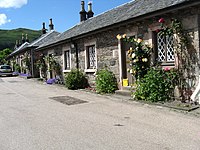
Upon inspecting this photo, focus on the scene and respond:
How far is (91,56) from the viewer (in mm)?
12836

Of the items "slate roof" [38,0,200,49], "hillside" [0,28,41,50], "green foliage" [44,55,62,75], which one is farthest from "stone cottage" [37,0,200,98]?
"hillside" [0,28,41,50]

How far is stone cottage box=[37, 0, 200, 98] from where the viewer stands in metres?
7.14

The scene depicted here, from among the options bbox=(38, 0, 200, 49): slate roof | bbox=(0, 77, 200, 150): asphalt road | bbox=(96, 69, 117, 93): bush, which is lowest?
bbox=(0, 77, 200, 150): asphalt road

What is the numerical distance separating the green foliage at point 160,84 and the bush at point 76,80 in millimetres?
5658

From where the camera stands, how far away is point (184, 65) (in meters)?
7.40

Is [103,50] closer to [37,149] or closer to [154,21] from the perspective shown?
[154,21]

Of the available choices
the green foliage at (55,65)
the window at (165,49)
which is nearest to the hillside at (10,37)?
the green foliage at (55,65)

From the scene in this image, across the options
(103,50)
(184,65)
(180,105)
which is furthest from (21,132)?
(103,50)

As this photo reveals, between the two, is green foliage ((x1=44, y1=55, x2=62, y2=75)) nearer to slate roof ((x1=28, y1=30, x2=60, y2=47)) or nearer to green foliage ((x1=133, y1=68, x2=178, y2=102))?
slate roof ((x1=28, y1=30, x2=60, y2=47))

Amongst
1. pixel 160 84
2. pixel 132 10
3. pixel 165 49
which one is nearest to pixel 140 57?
pixel 165 49

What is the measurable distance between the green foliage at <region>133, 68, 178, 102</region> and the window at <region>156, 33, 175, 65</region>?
0.48m

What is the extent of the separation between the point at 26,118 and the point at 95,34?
6.52 meters

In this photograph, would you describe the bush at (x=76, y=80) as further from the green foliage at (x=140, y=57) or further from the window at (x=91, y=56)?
the green foliage at (x=140, y=57)

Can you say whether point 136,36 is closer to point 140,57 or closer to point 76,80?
point 140,57
